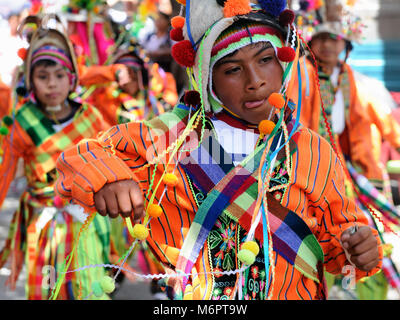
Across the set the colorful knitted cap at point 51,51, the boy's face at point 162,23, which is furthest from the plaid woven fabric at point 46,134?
the boy's face at point 162,23

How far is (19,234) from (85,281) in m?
0.81

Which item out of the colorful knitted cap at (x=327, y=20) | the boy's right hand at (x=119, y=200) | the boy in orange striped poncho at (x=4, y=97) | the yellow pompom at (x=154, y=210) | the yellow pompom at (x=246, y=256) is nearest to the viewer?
the boy's right hand at (x=119, y=200)

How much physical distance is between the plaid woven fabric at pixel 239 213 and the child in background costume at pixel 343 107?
1.99 meters

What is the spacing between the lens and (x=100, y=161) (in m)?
1.91

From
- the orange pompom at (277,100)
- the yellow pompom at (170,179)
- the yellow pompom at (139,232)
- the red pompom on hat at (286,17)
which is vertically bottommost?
the yellow pompom at (139,232)

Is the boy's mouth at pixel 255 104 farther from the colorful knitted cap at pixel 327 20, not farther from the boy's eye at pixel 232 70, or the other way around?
the colorful knitted cap at pixel 327 20

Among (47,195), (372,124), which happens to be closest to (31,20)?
(47,195)

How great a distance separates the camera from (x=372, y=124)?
15.4 ft

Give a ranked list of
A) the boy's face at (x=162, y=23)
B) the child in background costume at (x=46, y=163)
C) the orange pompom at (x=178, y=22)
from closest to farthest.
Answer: the orange pompom at (x=178, y=22), the child in background costume at (x=46, y=163), the boy's face at (x=162, y=23)

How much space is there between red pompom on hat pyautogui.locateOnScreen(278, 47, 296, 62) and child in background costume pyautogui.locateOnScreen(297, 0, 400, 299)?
1.99m

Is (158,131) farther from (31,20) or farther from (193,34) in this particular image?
(31,20)

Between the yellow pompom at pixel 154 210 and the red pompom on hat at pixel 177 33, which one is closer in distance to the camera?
the yellow pompom at pixel 154 210

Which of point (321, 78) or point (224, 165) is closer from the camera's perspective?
point (224, 165)

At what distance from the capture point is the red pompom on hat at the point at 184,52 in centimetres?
219
